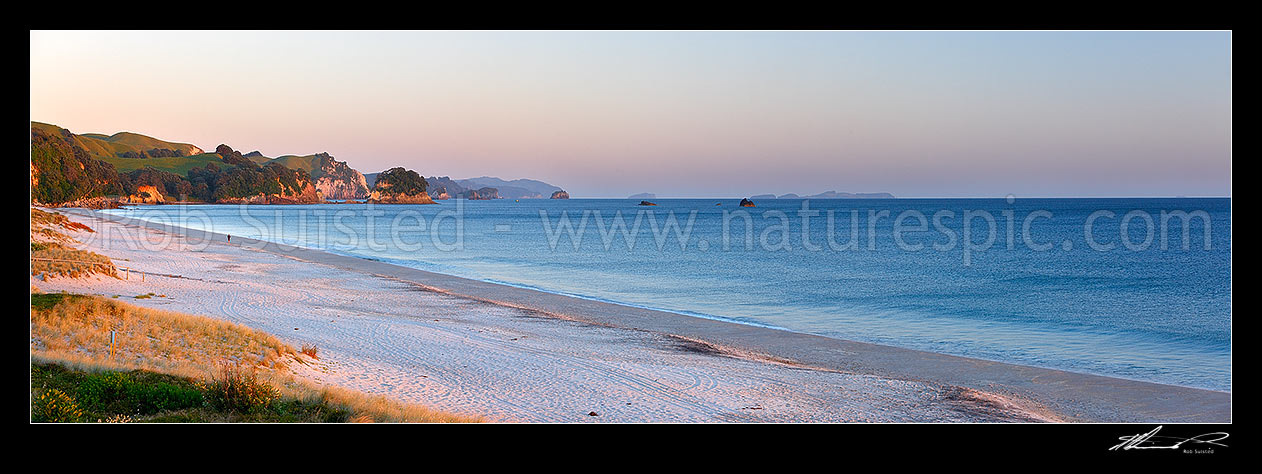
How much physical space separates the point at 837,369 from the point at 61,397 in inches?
491

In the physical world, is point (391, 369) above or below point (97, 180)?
below

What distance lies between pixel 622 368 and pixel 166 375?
24.3ft

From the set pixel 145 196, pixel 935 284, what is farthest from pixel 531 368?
pixel 145 196

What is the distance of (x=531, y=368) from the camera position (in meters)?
14.0

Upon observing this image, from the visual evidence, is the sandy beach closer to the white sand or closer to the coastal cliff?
the white sand

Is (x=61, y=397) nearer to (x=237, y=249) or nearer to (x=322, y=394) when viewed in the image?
(x=322, y=394)

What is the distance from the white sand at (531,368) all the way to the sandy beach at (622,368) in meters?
0.04

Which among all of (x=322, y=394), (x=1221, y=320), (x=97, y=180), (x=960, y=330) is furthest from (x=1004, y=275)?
(x=97, y=180)

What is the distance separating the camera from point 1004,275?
4141cm

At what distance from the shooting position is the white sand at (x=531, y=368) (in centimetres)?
1145

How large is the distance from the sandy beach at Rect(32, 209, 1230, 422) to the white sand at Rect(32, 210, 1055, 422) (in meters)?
0.04
